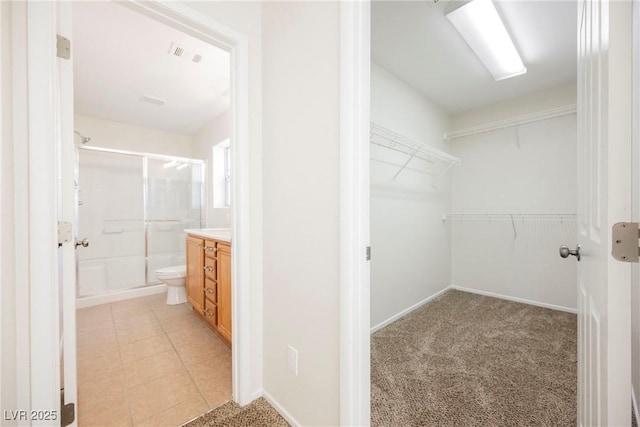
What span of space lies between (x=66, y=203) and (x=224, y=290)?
120cm

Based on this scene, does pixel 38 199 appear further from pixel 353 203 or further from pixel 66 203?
pixel 353 203

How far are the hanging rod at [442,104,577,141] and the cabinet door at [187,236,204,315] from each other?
324 centimetres

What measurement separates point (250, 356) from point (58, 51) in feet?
5.47

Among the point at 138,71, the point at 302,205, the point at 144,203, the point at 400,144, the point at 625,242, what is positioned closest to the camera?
the point at 625,242

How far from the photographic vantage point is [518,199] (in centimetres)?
307

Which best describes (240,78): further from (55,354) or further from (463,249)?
(463,249)

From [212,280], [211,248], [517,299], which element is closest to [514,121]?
[517,299]

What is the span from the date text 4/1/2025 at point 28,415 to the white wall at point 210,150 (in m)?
2.55

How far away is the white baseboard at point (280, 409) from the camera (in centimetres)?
132

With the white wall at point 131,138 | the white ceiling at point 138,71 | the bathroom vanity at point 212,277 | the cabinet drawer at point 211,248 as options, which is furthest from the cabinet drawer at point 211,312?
→ the white wall at point 131,138

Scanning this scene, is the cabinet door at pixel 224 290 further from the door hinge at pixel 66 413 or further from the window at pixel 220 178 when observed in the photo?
the window at pixel 220 178

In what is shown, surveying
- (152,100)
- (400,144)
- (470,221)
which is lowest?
(470,221)

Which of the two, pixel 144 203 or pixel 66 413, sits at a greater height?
pixel 144 203

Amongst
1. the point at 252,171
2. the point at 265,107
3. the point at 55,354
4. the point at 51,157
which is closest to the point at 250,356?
the point at 55,354
